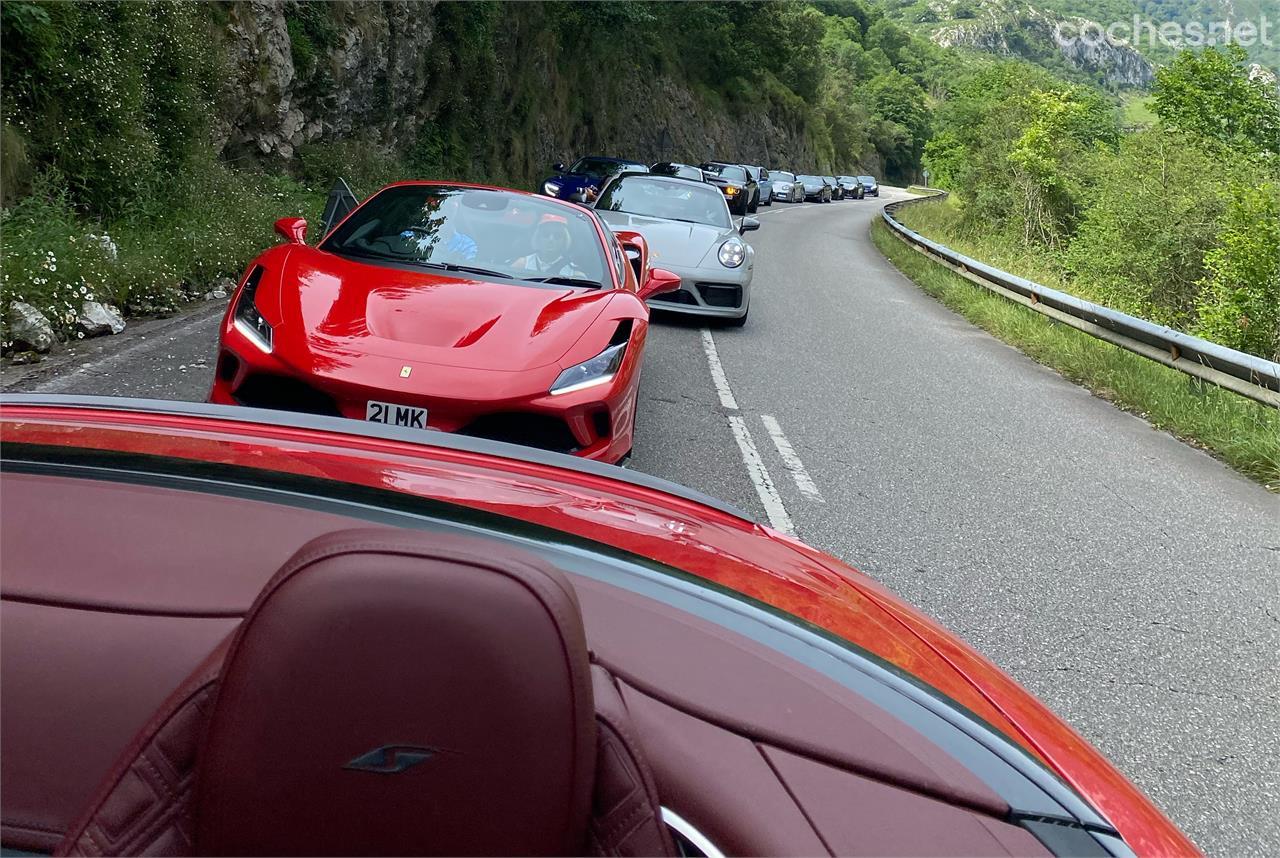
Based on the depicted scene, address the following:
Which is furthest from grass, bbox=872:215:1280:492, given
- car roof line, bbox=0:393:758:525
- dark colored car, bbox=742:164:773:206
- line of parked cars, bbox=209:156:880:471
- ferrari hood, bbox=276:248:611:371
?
dark colored car, bbox=742:164:773:206

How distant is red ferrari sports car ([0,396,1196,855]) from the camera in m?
1.04

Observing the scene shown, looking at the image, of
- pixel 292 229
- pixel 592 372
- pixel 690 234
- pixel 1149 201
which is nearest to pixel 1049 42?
pixel 1149 201

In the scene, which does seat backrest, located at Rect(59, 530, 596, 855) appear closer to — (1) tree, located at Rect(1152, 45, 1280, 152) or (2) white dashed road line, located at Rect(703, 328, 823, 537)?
(2) white dashed road line, located at Rect(703, 328, 823, 537)

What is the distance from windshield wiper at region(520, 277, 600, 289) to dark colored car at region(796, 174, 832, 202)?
171 feet

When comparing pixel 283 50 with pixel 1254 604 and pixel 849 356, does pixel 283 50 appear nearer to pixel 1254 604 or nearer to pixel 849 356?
pixel 849 356

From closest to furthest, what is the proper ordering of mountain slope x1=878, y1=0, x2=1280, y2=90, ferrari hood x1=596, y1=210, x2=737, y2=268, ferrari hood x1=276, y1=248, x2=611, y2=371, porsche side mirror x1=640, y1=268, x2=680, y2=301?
ferrari hood x1=276, y1=248, x2=611, y2=371
porsche side mirror x1=640, y1=268, x2=680, y2=301
ferrari hood x1=596, y1=210, x2=737, y2=268
mountain slope x1=878, y1=0, x2=1280, y2=90

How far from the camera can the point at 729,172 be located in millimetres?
34906

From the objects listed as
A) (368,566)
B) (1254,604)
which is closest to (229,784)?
(368,566)

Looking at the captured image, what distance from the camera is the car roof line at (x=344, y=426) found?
2193 mm

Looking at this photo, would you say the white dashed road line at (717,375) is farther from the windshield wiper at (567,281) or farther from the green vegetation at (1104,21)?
the green vegetation at (1104,21)

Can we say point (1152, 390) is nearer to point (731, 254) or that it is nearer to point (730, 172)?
point (731, 254)

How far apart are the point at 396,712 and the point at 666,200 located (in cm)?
1178

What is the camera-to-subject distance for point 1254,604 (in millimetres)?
4562

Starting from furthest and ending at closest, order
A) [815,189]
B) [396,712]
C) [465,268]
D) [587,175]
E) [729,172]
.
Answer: [815,189] < [729,172] < [587,175] < [465,268] < [396,712]
